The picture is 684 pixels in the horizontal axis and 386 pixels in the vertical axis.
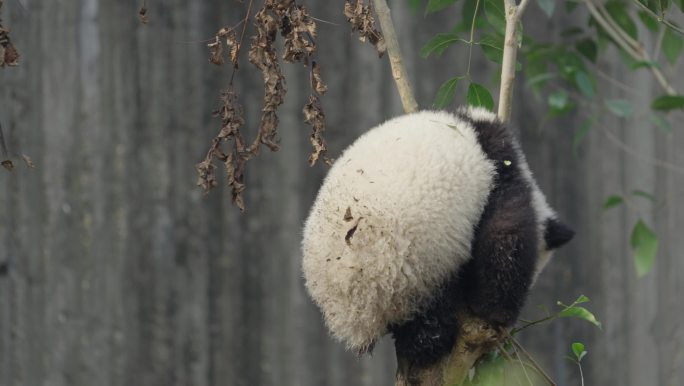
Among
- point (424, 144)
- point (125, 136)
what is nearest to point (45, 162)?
point (125, 136)

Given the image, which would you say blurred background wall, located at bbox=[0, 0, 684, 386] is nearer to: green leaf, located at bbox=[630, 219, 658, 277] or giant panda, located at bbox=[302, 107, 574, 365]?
green leaf, located at bbox=[630, 219, 658, 277]

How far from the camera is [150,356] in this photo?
3918 mm

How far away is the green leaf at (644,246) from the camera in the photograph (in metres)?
3.56

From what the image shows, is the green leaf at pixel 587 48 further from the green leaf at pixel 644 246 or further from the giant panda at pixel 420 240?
the giant panda at pixel 420 240

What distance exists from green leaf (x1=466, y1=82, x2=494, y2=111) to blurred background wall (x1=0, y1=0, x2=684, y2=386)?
5.39 feet

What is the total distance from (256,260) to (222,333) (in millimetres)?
353

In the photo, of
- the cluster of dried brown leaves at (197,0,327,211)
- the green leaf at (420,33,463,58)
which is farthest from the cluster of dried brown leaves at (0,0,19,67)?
the green leaf at (420,33,463,58)

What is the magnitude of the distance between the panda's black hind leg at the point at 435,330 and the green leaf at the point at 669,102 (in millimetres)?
1519

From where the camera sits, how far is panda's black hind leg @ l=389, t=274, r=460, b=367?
6.51ft

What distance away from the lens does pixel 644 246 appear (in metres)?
3.61

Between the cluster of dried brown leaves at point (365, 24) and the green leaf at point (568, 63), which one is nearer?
the cluster of dried brown leaves at point (365, 24)

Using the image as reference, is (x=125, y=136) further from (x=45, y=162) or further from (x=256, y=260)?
(x=256, y=260)

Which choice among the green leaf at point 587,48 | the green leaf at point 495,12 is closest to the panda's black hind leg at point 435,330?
the green leaf at point 495,12

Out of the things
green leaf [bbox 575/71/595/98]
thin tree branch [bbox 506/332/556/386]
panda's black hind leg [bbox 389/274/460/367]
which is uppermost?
green leaf [bbox 575/71/595/98]
